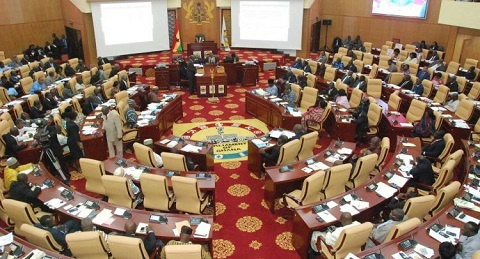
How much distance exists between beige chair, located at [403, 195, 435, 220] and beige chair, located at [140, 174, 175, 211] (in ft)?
12.9

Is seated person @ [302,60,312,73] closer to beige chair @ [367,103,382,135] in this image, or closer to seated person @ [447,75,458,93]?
beige chair @ [367,103,382,135]

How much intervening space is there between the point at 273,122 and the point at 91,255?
7054mm

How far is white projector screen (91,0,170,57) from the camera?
1752 cm

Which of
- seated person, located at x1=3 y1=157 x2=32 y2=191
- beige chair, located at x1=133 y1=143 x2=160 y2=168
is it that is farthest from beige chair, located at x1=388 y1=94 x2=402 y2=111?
seated person, located at x1=3 y1=157 x2=32 y2=191

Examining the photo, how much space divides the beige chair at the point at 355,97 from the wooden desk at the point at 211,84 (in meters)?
4.60

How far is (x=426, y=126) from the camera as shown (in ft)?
31.9

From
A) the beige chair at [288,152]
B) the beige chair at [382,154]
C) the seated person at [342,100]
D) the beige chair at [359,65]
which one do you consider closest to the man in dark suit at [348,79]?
the beige chair at [359,65]

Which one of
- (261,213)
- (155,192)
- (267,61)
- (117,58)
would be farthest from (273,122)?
(117,58)

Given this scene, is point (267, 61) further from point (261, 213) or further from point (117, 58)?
point (261, 213)


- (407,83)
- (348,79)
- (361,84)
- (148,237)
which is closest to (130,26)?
(348,79)

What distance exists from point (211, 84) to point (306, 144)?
628cm

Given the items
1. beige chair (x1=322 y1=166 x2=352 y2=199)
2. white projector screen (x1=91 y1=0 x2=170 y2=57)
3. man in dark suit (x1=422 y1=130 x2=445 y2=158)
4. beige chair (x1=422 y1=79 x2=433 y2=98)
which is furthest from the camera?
white projector screen (x1=91 y1=0 x2=170 y2=57)

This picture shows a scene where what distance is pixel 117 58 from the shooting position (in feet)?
63.1

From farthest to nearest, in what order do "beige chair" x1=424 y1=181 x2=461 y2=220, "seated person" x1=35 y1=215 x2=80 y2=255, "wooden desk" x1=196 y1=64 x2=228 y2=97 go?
"wooden desk" x1=196 y1=64 x2=228 y2=97 < "beige chair" x1=424 y1=181 x2=461 y2=220 < "seated person" x1=35 y1=215 x2=80 y2=255
